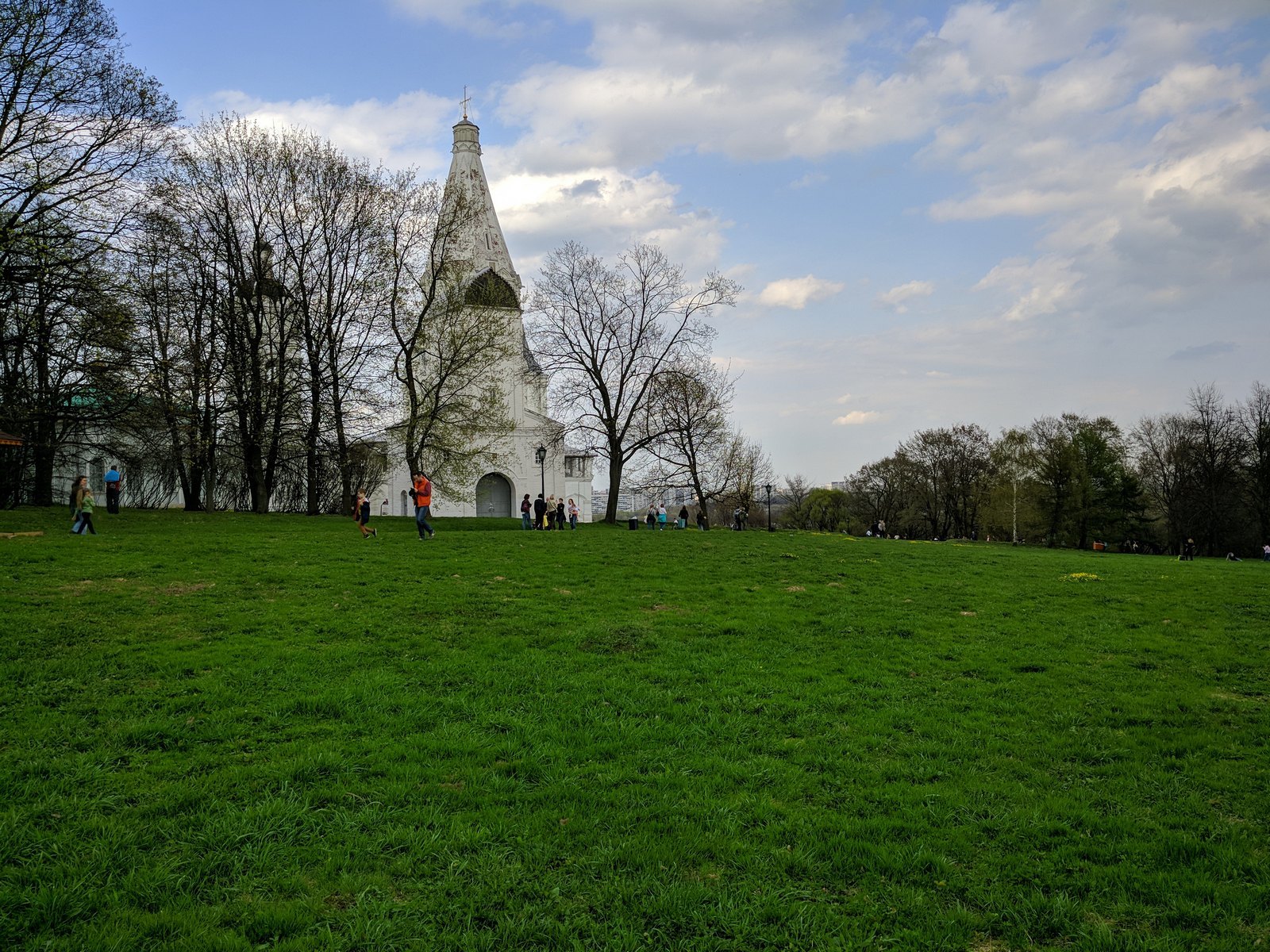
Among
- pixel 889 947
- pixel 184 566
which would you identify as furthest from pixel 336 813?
pixel 184 566

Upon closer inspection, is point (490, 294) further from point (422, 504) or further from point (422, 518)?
point (422, 518)

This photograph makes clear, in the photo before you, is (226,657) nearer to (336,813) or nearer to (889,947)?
(336,813)

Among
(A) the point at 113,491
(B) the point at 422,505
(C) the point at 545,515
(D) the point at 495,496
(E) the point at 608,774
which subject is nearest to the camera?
(E) the point at 608,774

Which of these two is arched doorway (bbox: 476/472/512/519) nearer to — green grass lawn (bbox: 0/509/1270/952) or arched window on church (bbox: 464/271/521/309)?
arched window on church (bbox: 464/271/521/309)


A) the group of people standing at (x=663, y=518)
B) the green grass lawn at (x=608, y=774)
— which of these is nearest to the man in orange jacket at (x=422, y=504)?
the green grass lawn at (x=608, y=774)

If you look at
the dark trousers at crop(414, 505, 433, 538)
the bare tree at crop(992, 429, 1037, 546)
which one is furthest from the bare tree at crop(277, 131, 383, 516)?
the bare tree at crop(992, 429, 1037, 546)

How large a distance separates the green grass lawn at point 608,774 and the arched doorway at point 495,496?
3770cm

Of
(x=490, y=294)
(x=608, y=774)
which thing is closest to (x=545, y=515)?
(x=490, y=294)

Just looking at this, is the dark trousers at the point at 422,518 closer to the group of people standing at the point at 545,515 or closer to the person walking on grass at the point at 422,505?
the person walking on grass at the point at 422,505

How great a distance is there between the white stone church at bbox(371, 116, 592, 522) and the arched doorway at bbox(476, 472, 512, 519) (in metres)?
0.05

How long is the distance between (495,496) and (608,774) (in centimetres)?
4627

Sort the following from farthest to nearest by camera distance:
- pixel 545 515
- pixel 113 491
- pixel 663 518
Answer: pixel 663 518 → pixel 545 515 → pixel 113 491

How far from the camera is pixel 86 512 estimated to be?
19594 mm

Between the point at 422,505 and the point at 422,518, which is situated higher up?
the point at 422,505
